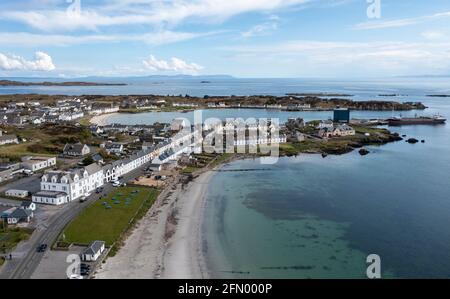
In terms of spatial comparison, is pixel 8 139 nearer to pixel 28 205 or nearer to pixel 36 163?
pixel 36 163

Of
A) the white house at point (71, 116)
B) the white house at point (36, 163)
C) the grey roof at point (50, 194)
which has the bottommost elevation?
the grey roof at point (50, 194)

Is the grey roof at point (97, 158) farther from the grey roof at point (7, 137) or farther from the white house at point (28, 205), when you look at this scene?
the grey roof at point (7, 137)

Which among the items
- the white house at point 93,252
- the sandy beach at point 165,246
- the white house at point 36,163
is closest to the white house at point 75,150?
the white house at point 36,163

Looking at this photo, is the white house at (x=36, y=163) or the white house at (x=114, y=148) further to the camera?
the white house at (x=114, y=148)

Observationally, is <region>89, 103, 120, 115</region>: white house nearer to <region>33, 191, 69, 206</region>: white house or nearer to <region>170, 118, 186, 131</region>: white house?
<region>170, 118, 186, 131</region>: white house
